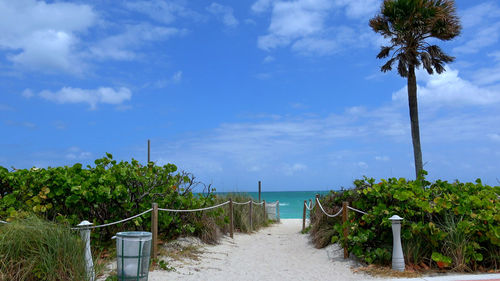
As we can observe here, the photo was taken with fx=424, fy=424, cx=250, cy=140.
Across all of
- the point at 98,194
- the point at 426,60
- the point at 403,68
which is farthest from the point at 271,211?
the point at 98,194

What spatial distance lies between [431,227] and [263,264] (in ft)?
10.9

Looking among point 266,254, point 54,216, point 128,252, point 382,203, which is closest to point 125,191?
point 54,216

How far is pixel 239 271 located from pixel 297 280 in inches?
47.9

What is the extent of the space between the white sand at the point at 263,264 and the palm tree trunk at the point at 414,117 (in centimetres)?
833

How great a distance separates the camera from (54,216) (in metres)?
7.93

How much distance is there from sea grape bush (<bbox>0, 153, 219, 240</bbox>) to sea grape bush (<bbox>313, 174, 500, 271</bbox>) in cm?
395

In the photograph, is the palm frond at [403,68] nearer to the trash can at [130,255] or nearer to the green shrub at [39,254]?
the trash can at [130,255]

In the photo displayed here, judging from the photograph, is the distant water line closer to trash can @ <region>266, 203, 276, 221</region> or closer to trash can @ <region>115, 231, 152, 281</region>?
trash can @ <region>266, 203, 276, 221</region>

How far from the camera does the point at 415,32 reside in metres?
18.0

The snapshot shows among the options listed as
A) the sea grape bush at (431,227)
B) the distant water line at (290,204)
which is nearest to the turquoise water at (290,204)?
the distant water line at (290,204)

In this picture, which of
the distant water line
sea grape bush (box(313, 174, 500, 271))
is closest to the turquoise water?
the distant water line

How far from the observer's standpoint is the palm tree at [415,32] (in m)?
17.4

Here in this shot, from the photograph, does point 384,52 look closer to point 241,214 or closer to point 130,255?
point 241,214

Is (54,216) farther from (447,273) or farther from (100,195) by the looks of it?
(447,273)
